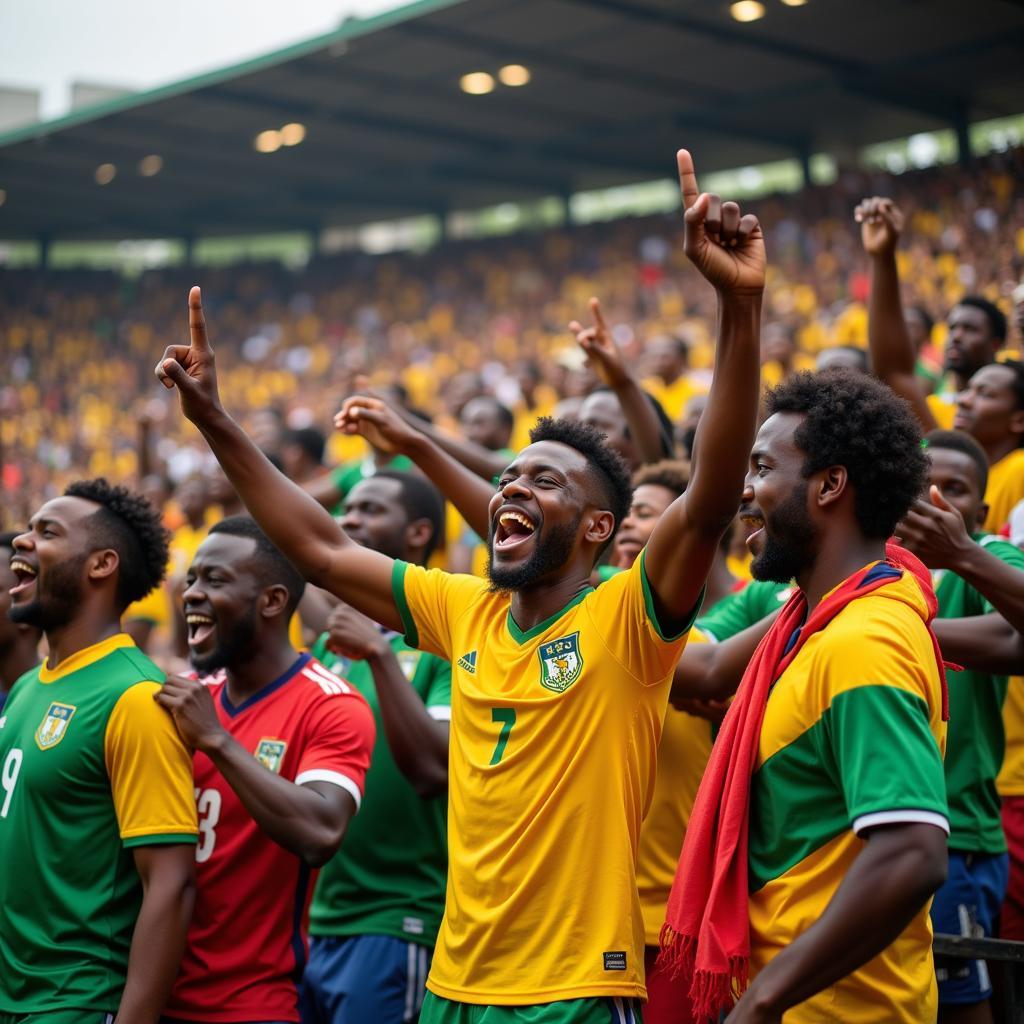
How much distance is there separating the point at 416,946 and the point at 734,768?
196 centimetres

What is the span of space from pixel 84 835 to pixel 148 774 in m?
0.27

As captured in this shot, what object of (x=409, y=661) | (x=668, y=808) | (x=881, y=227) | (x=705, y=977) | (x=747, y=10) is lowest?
(x=705, y=977)

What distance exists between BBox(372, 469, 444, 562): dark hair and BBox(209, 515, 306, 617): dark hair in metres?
0.91

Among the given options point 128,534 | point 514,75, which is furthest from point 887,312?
point 514,75

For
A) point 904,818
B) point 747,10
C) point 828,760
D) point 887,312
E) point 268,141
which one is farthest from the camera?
point 268,141

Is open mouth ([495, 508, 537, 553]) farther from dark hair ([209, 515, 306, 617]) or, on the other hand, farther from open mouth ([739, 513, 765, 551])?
dark hair ([209, 515, 306, 617])

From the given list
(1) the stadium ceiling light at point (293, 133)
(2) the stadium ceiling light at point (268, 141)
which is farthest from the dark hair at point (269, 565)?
(2) the stadium ceiling light at point (268, 141)

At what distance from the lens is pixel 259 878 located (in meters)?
3.98

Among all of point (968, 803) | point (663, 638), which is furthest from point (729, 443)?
point (968, 803)

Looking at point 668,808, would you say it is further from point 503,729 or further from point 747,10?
point 747,10

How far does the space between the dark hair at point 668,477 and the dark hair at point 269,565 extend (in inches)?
54.4

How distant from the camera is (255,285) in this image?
28406mm

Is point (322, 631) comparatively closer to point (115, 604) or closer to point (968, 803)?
point (115, 604)

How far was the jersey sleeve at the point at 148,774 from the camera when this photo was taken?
12.3 feet
